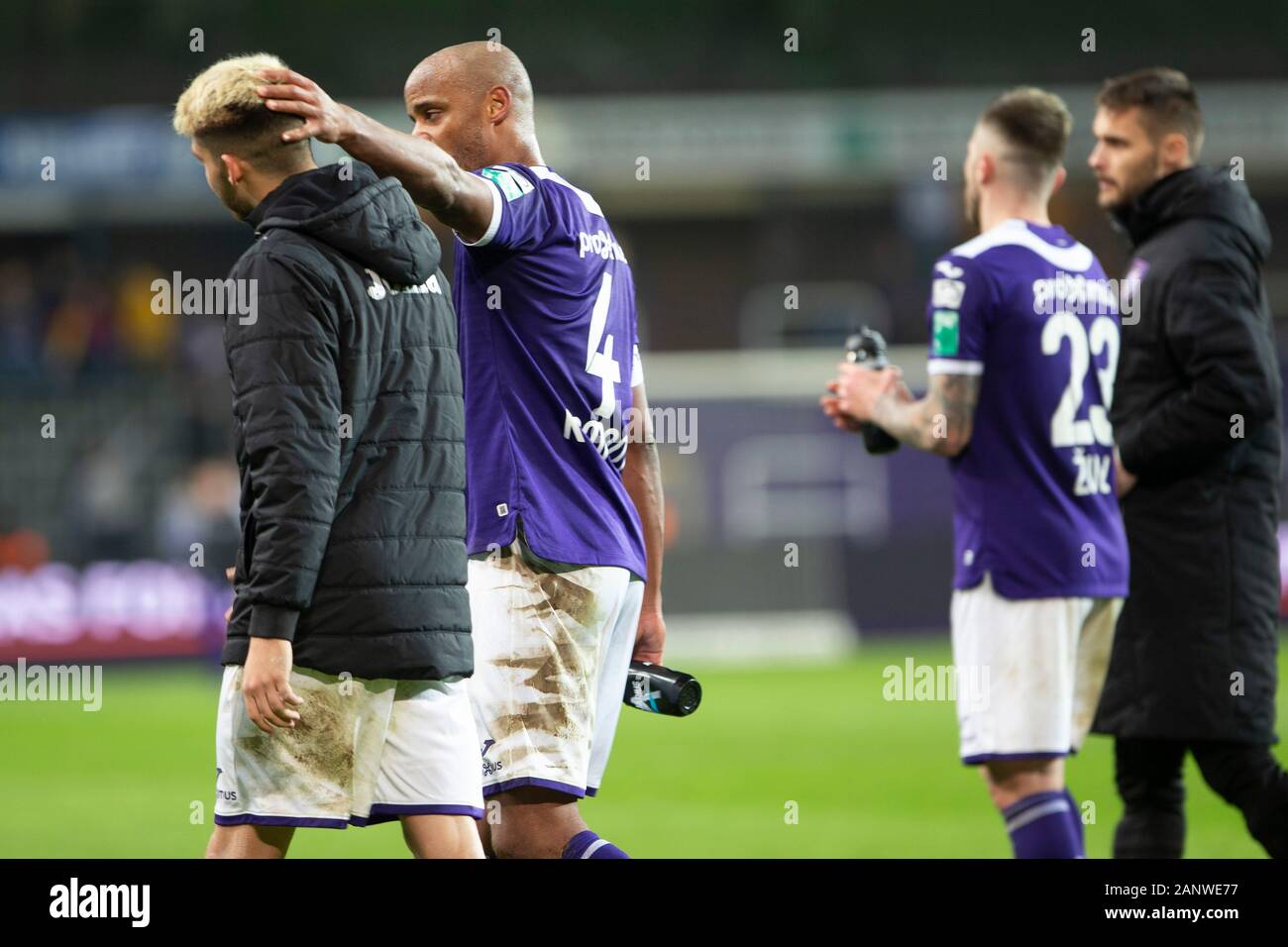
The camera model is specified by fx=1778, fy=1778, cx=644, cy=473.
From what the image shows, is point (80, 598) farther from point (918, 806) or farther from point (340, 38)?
point (340, 38)

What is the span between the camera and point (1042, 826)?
4.79 meters

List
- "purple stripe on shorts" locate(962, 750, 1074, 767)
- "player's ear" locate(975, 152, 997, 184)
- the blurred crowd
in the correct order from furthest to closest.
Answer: the blurred crowd
"player's ear" locate(975, 152, 997, 184)
"purple stripe on shorts" locate(962, 750, 1074, 767)

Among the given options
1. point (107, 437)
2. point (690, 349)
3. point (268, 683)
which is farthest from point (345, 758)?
point (690, 349)

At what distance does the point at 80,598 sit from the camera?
49.0ft

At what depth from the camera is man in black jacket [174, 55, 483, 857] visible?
356 cm

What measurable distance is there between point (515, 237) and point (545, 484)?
1.92 feet

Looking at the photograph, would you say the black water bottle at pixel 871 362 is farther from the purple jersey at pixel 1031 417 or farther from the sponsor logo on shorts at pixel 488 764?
the sponsor logo on shorts at pixel 488 764

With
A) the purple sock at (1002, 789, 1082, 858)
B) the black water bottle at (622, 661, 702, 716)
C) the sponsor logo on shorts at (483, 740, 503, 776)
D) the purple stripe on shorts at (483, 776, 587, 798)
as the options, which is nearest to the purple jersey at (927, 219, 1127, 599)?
the purple sock at (1002, 789, 1082, 858)

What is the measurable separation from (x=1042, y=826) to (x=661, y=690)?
3.84 ft

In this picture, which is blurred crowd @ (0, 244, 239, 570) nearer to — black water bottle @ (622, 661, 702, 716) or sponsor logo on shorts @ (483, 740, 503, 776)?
black water bottle @ (622, 661, 702, 716)

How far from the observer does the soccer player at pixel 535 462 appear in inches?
161

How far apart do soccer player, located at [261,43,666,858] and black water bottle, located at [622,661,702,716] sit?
0.10 metres
